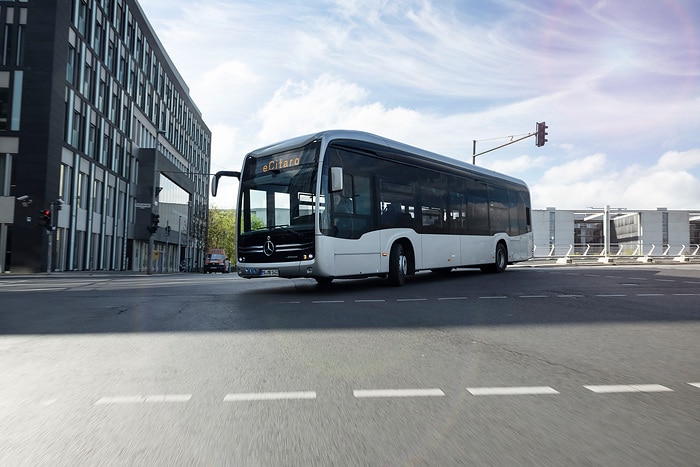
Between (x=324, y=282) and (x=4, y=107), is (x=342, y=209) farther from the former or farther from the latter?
(x=4, y=107)

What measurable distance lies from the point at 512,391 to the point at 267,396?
5.89 feet

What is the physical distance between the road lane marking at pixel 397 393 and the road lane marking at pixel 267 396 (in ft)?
1.13

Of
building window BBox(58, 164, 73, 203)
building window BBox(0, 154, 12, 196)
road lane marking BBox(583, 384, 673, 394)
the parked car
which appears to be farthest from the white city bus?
the parked car

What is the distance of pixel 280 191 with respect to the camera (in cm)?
1182

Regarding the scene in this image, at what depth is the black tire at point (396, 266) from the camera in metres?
12.9

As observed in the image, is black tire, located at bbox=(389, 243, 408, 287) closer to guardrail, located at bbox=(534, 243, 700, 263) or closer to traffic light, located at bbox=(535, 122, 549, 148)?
traffic light, located at bbox=(535, 122, 549, 148)

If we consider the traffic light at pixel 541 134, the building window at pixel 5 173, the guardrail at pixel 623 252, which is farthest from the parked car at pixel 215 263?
the traffic light at pixel 541 134

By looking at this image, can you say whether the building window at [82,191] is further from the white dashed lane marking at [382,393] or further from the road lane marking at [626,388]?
the road lane marking at [626,388]

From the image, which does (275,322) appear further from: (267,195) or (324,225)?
(267,195)

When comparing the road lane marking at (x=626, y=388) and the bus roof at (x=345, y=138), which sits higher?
the bus roof at (x=345, y=138)

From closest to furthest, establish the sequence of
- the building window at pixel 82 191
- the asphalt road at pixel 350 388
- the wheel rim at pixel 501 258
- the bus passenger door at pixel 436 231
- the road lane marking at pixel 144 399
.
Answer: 1. the asphalt road at pixel 350 388
2. the road lane marking at pixel 144 399
3. the bus passenger door at pixel 436 231
4. the wheel rim at pixel 501 258
5. the building window at pixel 82 191

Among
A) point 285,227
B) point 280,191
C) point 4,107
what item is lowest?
point 285,227

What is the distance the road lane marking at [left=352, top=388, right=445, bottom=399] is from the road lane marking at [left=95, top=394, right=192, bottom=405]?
1.22m

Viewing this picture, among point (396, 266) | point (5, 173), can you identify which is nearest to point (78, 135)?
point (5, 173)
